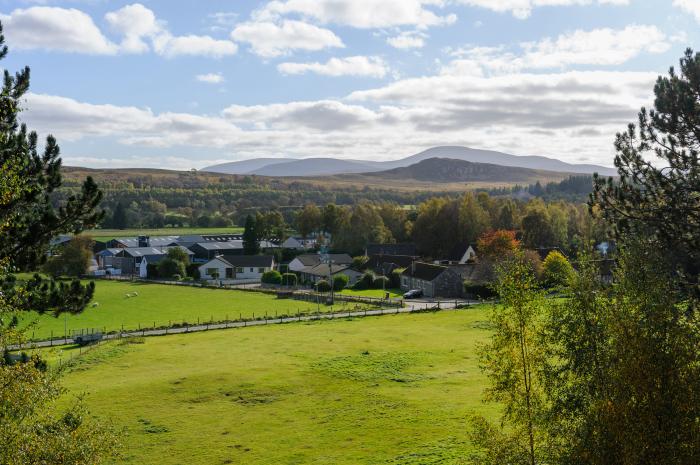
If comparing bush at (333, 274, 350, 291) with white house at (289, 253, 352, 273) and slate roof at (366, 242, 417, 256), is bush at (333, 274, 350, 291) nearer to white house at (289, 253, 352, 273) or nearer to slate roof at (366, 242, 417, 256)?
white house at (289, 253, 352, 273)

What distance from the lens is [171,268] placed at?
108812 mm

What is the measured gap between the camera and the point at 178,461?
967 inches

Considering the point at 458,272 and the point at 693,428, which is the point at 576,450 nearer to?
the point at 693,428

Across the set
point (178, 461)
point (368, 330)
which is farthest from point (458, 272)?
point (178, 461)

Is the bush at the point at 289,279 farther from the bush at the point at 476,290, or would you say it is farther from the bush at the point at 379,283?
the bush at the point at 476,290

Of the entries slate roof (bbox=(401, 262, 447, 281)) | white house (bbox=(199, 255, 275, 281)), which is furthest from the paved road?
white house (bbox=(199, 255, 275, 281))

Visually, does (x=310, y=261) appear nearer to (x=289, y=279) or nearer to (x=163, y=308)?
(x=289, y=279)

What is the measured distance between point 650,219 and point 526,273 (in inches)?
263

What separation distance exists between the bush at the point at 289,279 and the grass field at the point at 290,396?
43812 millimetres

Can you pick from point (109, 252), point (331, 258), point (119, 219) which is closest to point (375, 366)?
point (331, 258)

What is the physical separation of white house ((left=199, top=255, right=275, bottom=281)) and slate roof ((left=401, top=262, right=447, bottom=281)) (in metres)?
30.1

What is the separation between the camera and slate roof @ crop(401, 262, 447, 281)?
272 feet

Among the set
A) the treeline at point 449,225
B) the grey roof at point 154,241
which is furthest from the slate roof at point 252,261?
the grey roof at point 154,241

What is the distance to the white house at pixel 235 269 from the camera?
109 meters
